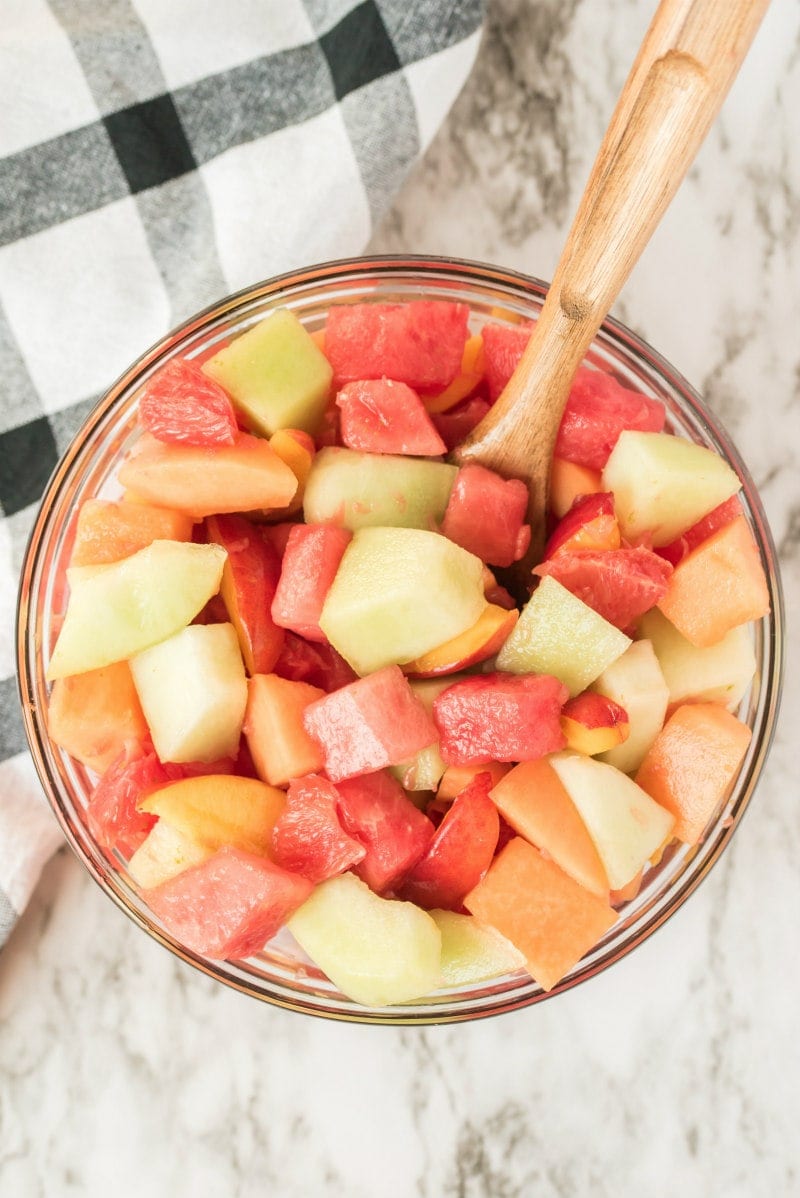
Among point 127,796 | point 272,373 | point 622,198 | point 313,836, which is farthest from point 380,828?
point 622,198

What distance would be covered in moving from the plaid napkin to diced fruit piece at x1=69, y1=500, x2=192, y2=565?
38 cm

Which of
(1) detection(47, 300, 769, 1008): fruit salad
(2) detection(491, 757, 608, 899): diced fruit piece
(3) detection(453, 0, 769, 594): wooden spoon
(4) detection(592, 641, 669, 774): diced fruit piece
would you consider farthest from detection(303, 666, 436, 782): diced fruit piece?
(3) detection(453, 0, 769, 594): wooden spoon

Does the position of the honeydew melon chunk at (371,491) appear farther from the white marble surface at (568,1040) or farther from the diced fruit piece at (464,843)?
the white marble surface at (568,1040)

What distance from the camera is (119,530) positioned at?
1215mm

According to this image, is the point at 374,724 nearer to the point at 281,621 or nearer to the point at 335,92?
the point at 281,621

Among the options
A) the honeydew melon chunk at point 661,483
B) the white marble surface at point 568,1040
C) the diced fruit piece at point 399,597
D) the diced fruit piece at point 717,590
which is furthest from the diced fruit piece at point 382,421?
the white marble surface at point 568,1040

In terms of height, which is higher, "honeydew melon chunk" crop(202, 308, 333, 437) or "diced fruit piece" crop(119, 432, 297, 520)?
"honeydew melon chunk" crop(202, 308, 333, 437)

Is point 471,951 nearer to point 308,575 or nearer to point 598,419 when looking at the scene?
point 308,575

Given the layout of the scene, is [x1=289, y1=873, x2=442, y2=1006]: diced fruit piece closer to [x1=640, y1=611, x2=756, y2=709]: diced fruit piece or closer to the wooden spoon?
[x1=640, y1=611, x2=756, y2=709]: diced fruit piece

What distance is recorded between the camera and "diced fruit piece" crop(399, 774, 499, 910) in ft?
3.93

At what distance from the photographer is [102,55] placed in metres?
1.49

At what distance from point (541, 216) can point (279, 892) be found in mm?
1067

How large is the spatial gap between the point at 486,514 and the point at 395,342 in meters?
0.23

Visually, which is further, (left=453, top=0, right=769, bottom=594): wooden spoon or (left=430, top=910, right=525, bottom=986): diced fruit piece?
(left=430, top=910, right=525, bottom=986): diced fruit piece
